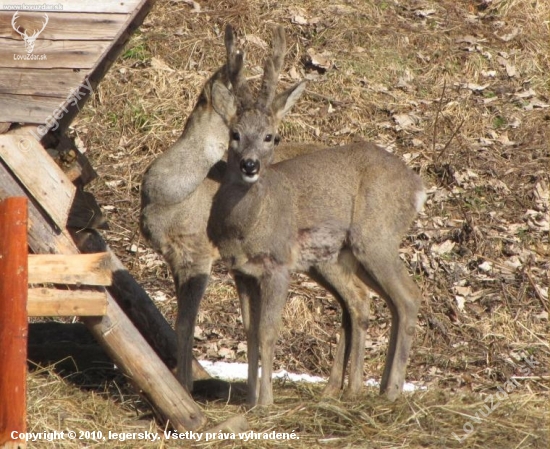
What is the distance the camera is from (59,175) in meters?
6.55

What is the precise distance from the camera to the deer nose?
290 inches

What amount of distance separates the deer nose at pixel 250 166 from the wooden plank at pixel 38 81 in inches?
55.3

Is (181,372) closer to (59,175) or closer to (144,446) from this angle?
(144,446)

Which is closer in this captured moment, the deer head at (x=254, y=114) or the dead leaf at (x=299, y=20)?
the deer head at (x=254, y=114)

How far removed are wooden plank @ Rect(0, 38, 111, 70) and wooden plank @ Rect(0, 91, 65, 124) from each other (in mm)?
218

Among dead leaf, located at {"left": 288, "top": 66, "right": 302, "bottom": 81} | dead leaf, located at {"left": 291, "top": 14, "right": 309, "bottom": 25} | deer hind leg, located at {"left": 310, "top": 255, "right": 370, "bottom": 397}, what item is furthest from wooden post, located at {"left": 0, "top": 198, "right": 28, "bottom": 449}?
dead leaf, located at {"left": 291, "top": 14, "right": 309, "bottom": 25}

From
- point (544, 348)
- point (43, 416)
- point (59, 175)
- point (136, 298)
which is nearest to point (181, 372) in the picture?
point (136, 298)

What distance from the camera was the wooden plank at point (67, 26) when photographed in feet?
21.7

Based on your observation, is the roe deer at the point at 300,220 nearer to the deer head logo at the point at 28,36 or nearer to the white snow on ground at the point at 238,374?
the white snow on ground at the point at 238,374

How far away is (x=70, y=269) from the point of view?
6.15 m

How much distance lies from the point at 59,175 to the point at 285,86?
7029 millimetres

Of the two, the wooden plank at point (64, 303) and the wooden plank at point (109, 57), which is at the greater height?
the wooden plank at point (109, 57)

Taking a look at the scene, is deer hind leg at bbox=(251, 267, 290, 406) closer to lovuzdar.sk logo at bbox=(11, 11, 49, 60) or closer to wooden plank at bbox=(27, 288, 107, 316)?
wooden plank at bbox=(27, 288, 107, 316)

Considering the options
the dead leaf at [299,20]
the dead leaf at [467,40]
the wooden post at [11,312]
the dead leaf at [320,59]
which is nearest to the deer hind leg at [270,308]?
the wooden post at [11,312]
